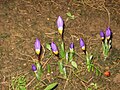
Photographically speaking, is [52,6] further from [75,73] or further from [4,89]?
[4,89]

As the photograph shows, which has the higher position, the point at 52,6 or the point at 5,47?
the point at 52,6

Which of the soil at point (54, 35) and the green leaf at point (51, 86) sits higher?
the soil at point (54, 35)

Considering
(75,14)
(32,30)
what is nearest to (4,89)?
(32,30)

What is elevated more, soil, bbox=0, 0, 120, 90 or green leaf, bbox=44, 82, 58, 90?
soil, bbox=0, 0, 120, 90

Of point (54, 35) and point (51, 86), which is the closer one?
point (51, 86)

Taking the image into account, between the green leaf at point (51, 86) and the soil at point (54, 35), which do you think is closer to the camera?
the green leaf at point (51, 86)

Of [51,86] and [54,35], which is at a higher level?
[54,35]

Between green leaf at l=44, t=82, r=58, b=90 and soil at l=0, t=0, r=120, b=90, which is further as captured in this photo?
soil at l=0, t=0, r=120, b=90

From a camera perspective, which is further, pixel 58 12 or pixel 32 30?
pixel 58 12
